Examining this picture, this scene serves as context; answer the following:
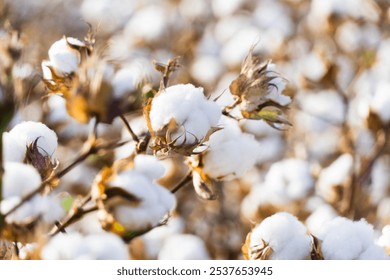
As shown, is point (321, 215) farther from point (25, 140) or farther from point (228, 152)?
point (25, 140)

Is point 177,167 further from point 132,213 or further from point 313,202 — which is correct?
point 132,213

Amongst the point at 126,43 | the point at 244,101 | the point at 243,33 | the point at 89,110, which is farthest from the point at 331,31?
the point at 89,110

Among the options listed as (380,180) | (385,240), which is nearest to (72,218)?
(385,240)

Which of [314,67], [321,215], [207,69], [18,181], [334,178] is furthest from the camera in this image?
[207,69]

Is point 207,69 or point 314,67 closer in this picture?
point 314,67

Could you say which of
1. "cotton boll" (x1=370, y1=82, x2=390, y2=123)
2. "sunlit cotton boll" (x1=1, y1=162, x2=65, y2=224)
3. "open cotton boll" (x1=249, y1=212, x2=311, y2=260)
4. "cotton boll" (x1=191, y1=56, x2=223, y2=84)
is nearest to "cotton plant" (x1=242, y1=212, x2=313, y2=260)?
"open cotton boll" (x1=249, y1=212, x2=311, y2=260)

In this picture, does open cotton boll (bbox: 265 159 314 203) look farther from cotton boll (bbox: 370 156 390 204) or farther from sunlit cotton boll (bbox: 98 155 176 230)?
sunlit cotton boll (bbox: 98 155 176 230)
